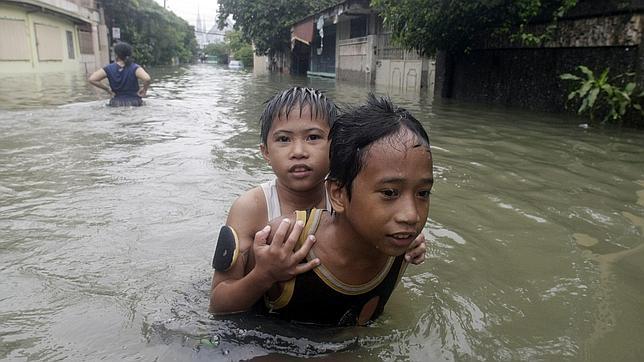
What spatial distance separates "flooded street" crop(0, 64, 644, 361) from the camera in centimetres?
207

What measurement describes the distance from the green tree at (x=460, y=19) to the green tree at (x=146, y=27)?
32.8 meters

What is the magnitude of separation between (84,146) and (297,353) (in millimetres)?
5103

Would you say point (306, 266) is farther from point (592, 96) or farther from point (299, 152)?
point (592, 96)

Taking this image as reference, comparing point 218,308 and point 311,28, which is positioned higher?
point 311,28

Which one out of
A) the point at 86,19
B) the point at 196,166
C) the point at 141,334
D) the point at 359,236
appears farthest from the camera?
the point at 86,19

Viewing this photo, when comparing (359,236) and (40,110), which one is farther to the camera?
(40,110)

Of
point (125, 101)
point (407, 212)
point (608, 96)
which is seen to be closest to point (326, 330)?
point (407, 212)

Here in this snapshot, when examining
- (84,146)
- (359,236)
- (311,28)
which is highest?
(311,28)

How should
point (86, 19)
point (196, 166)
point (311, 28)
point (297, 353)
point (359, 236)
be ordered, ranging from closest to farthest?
point (359, 236) → point (297, 353) → point (196, 166) → point (311, 28) → point (86, 19)

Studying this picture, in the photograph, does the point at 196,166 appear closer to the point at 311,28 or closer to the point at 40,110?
the point at 40,110

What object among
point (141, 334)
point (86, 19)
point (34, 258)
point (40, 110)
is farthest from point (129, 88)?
point (86, 19)

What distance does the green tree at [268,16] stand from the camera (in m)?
27.6

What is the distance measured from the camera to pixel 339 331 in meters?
2.06

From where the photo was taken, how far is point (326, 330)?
2053mm
